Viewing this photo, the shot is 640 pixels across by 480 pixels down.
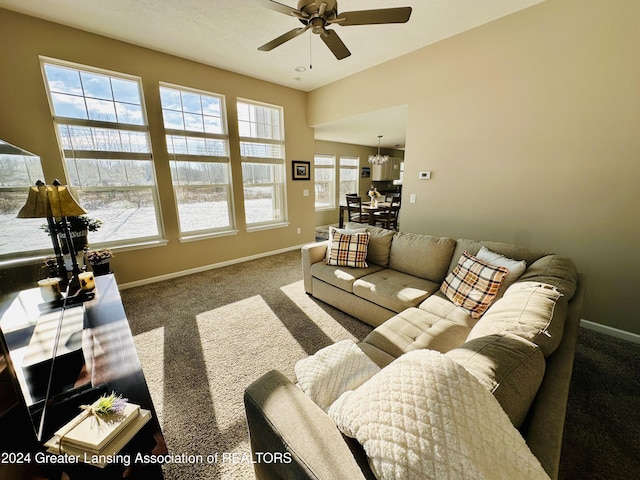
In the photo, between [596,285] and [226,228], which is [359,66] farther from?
[596,285]

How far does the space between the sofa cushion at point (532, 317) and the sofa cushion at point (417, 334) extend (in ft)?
1.16

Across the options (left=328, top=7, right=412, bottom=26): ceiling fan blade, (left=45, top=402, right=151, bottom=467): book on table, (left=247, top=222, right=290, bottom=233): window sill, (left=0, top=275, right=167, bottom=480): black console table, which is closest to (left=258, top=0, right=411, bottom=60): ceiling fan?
(left=328, top=7, right=412, bottom=26): ceiling fan blade

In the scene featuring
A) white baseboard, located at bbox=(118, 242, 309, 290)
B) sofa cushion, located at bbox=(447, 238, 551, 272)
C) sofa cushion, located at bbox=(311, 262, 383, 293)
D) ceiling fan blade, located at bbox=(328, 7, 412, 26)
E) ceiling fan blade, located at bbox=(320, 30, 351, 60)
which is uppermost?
ceiling fan blade, located at bbox=(328, 7, 412, 26)

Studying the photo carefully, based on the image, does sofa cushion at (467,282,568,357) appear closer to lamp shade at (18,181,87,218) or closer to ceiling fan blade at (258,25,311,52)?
ceiling fan blade at (258,25,311,52)

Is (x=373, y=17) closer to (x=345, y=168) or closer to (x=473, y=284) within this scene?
(x=473, y=284)

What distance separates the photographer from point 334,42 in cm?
221

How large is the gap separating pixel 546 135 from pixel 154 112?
176 inches

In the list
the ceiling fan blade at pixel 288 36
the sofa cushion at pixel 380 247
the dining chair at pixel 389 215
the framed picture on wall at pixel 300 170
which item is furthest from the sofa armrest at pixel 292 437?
the dining chair at pixel 389 215

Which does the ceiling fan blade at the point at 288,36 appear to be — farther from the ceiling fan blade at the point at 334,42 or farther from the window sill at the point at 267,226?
the window sill at the point at 267,226

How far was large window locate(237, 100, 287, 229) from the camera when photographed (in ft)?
13.9

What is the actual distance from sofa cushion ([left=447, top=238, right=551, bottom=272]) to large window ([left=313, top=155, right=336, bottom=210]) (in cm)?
525

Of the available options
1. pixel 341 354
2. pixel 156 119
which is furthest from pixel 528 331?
pixel 156 119

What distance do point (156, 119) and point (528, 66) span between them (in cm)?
425

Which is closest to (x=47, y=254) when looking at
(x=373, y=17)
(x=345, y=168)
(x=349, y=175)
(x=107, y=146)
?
(x=107, y=146)
